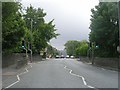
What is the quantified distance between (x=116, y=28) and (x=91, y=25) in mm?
5719

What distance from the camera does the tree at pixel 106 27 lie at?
45.9 meters

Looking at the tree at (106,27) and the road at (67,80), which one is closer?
the road at (67,80)

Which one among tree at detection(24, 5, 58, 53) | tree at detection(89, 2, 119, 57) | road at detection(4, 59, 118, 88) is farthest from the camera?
tree at detection(24, 5, 58, 53)

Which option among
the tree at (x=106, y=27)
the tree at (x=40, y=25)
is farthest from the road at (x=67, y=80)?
the tree at (x=40, y=25)

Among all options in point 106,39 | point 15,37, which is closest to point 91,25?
point 106,39

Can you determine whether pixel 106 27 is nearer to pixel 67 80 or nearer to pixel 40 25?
pixel 67 80

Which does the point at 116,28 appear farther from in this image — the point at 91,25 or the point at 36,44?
the point at 36,44

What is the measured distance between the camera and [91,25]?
165 ft

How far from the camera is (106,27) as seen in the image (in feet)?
154

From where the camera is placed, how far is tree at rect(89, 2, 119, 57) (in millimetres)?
45900

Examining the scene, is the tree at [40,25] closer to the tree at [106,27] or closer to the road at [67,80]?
the tree at [106,27]

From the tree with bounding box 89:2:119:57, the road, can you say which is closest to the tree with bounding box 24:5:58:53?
the tree with bounding box 89:2:119:57

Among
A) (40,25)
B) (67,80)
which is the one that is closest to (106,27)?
(67,80)

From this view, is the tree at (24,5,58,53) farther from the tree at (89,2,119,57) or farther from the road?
the road
